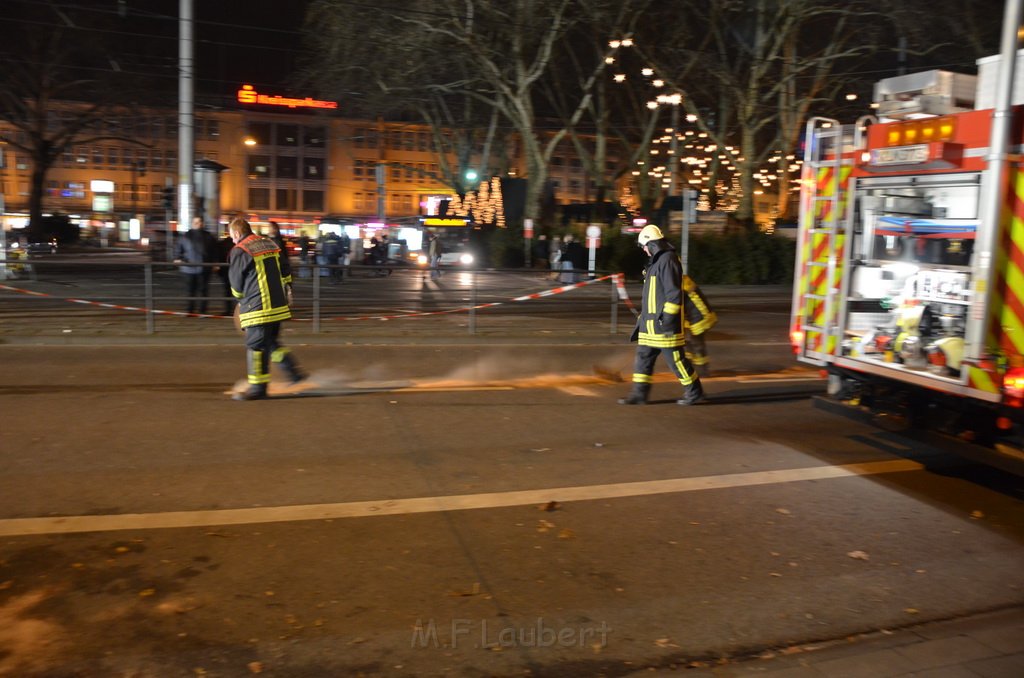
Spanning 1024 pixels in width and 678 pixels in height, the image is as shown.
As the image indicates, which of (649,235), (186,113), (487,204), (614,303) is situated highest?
(186,113)

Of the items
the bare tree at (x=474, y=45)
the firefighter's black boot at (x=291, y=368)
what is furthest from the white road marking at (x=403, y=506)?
the bare tree at (x=474, y=45)

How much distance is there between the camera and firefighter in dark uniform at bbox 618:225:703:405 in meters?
8.77

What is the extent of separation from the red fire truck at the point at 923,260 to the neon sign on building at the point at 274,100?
7195 centimetres

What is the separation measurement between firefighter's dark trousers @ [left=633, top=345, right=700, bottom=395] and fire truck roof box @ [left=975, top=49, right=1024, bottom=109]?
347cm

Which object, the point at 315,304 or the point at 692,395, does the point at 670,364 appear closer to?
the point at 692,395

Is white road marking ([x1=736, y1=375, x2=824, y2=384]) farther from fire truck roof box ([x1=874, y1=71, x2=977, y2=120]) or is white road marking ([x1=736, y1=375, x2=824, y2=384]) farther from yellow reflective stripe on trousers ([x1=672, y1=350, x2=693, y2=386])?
fire truck roof box ([x1=874, y1=71, x2=977, y2=120])

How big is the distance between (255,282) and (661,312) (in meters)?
3.88

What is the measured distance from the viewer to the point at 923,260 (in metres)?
7.05

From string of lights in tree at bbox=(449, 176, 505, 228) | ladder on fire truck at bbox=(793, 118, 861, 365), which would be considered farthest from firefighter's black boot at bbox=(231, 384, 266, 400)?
string of lights in tree at bbox=(449, 176, 505, 228)

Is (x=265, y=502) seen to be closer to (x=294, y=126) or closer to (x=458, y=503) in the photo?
(x=458, y=503)

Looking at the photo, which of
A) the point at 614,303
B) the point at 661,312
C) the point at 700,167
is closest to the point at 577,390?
the point at 661,312

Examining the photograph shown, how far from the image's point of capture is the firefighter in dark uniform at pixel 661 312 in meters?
8.77

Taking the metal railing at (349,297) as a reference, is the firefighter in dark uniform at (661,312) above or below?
above

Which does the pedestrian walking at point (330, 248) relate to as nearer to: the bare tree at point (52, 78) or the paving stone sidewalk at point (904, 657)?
the bare tree at point (52, 78)
